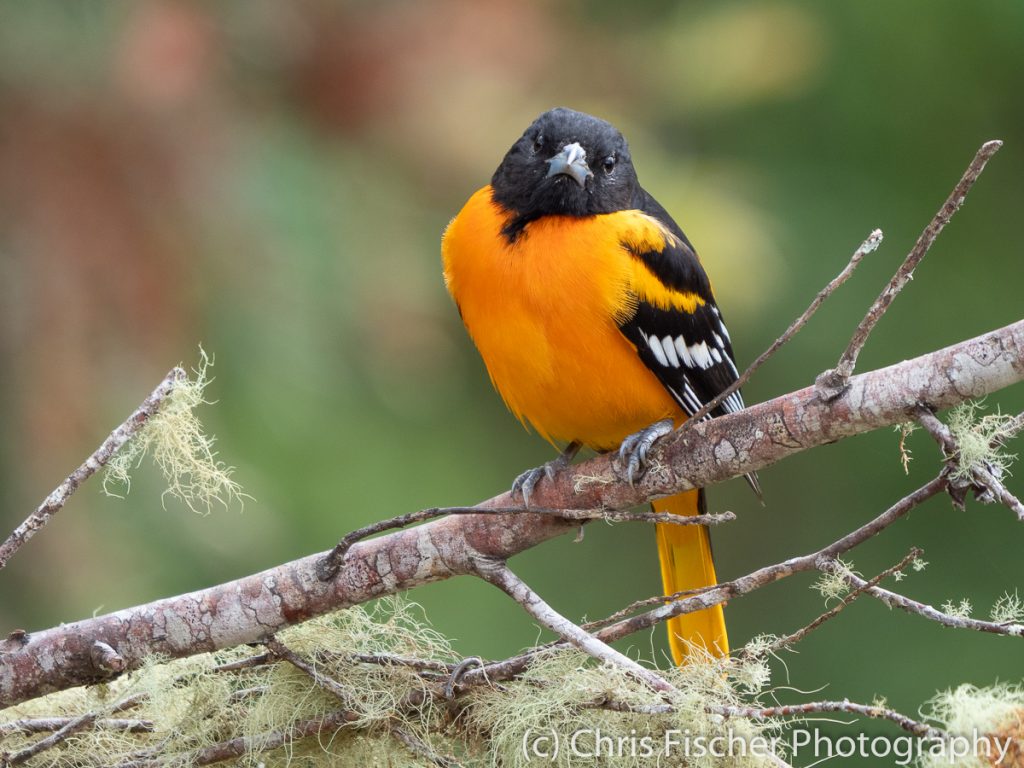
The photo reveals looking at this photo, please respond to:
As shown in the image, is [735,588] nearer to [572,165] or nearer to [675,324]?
[675,324]

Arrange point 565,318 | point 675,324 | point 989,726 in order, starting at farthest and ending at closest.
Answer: point 675,324, point 565,318, point 989,726

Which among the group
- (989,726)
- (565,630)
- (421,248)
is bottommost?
(989,726)

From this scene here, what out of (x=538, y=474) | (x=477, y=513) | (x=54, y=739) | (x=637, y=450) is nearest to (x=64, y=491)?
(x=54, y=739)

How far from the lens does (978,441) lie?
1.98 metres

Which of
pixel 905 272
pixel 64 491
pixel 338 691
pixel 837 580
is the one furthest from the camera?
pixel 338 691

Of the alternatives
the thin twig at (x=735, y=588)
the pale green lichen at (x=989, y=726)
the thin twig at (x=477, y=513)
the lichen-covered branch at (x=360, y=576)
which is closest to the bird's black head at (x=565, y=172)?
the lichen-covered branch at (x=360, y=576)

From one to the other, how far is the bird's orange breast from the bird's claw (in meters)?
0.12

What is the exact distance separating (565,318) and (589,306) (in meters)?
0.06

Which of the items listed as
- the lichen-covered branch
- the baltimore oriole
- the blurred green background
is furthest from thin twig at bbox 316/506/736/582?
the blurred green background

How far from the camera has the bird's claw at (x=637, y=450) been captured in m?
2.42

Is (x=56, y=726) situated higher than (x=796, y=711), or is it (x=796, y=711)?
(x=56, y=726)

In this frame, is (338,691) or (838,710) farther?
(338,691)

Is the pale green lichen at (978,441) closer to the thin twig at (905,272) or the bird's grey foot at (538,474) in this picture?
the thin twig at (905,272)

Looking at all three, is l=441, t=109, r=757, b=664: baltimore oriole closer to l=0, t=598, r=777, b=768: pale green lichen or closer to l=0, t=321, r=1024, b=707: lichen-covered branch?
l=0, t=321, r=1024, b=707: lichen-covered branch
